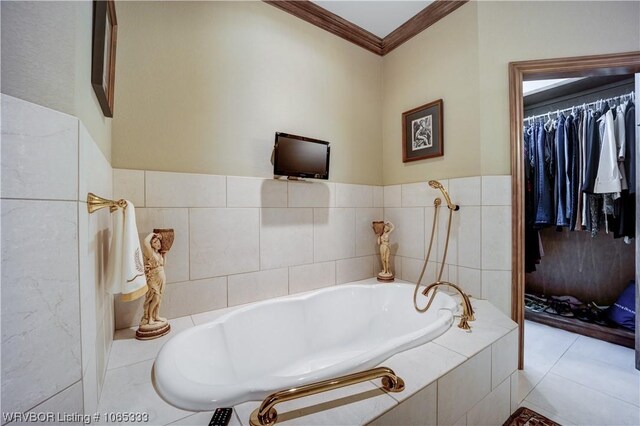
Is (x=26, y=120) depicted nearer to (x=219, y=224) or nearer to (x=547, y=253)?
(x=219, y=224)

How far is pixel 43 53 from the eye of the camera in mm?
522

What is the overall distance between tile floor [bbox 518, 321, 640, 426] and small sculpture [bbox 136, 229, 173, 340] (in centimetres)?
194

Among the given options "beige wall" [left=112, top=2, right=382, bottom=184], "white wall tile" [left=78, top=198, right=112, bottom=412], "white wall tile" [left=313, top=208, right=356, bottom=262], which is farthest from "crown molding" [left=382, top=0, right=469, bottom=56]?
"white wall tile" [left=78, top=198, right=112, bottom=412]

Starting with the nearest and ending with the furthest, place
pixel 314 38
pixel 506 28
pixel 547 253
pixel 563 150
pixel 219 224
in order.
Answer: pixel 219 224 < pixel 506 28 < pixel 314 38 < pixel 563 150 < pixel 547 253

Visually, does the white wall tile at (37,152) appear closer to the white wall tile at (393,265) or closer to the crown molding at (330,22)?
the crown molding at (330,22)

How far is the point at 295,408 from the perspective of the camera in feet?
2.42

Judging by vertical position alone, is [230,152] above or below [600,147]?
below

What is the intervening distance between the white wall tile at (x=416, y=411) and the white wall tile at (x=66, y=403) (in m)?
0.71

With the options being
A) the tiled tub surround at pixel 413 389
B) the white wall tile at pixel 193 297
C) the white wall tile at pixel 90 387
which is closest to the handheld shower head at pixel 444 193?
the tiled tub surround at pixel 413 389

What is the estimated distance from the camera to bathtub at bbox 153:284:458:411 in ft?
2.57

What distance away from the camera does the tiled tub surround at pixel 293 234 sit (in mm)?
1369

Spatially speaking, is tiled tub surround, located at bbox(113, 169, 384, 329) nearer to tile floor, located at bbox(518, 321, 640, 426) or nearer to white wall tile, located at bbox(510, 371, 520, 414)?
white wall tile, located at bbox(510, 371, 520, 414)

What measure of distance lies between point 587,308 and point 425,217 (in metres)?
1.81

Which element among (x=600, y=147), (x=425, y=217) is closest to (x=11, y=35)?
(x=425, y=217)
